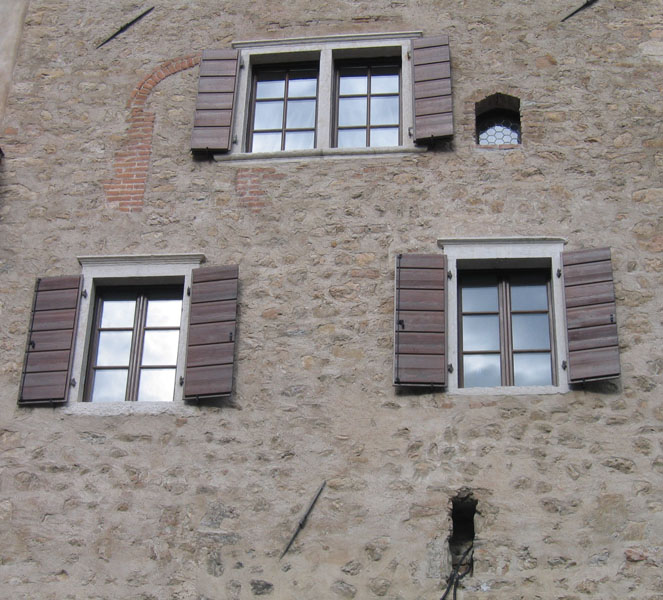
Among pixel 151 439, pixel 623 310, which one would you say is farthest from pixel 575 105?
pixel 151 439

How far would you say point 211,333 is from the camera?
11.0 meters

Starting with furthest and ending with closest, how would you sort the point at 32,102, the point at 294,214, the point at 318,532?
the point at 32,102 → the point at 294,214 → the point at 318,532

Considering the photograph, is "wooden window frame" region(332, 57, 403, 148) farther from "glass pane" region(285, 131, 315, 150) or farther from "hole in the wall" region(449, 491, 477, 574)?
"hole in the wall" region(449, 491, 477, 574)

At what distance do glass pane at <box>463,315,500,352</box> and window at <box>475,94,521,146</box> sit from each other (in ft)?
6.41

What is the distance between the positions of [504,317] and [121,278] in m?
3.50

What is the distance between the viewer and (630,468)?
33.2 feet

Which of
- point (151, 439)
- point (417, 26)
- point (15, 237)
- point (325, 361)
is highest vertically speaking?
point (417, 26)

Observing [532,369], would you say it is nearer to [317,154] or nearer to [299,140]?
[317,154]

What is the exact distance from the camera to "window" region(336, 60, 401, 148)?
1230cm

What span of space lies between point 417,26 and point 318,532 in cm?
550

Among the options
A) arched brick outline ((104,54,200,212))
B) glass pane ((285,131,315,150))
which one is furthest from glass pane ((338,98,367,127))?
arched brick outline ((104,54,200,212))

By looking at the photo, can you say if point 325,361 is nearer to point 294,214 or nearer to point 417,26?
point 294,214

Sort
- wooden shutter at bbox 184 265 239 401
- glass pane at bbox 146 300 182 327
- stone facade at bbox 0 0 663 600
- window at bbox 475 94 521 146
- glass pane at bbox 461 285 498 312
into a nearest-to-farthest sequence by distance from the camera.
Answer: stone facade at bbox 0 0 663 600 < wooden shutter at bbox 184 265 239 401 < glass pane at bbox 461 285 498 312 < glass pane at bbox 146 300 182 327 < window at bbox 475 94 521 146

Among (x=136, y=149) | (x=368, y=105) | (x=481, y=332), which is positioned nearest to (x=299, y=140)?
(x=368, y=105)
